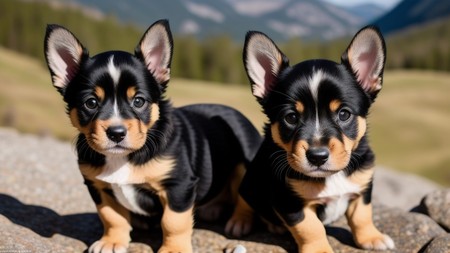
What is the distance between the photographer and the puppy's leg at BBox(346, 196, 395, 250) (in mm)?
4934

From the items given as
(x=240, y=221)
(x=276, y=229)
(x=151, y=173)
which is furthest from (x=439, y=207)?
(x=151, y=173)

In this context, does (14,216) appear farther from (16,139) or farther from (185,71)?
(185,71)

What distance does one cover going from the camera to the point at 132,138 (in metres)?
4.26

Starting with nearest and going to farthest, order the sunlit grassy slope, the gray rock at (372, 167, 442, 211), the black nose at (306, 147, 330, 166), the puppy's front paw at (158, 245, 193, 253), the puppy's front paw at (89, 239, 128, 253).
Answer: the black nose at (306, 147, 330, 166) < the puppy's front paw at (158, 245, 193, 253) < the puppy's front paw at (89, 239, 128, 253) < the gray rock at (372, 167, 442, 211) < the sunlit grassy slope

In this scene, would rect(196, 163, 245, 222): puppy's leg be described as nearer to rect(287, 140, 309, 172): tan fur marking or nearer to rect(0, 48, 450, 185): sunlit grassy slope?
rect(287, 140, 309, 172): tan fur marking

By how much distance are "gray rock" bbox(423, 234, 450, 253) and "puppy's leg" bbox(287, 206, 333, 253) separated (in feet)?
3.20

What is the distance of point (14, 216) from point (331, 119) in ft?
12.1

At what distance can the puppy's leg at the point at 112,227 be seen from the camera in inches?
197

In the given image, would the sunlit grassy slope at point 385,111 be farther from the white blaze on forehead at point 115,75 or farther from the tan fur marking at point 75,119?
the white blaze on forehead at point 115,75

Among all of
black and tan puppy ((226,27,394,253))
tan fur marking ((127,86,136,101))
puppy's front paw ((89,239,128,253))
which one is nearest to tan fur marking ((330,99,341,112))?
black and tan puppy ((226,27,394,253))

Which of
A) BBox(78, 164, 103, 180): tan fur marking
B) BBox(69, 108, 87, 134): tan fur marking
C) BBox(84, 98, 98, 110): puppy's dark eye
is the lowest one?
BBox(78, 164, 103, 180): tan fur marking

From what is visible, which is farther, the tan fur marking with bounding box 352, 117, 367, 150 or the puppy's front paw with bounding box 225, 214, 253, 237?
the puppy's front paw with bounding box 225, 214, 253, 237

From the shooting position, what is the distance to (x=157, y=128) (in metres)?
4.75

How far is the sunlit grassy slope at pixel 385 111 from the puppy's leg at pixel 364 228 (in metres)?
18.6
